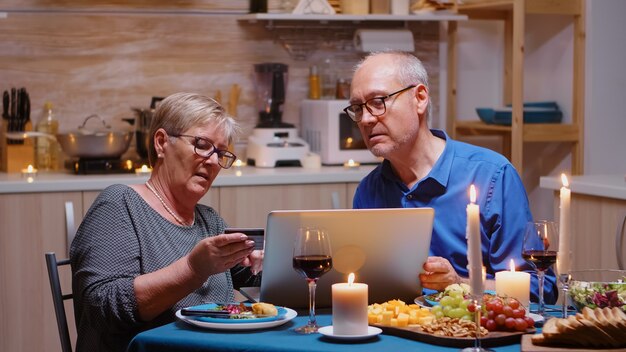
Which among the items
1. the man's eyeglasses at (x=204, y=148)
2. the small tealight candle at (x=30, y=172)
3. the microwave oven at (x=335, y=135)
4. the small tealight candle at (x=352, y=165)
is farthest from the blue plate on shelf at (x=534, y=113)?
the man's eyeglasses at (x=204, y=148)

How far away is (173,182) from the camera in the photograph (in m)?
2.50

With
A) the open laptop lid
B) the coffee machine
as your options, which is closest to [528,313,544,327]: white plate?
the open laptop lid

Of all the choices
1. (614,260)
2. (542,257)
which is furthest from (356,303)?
(614,260)

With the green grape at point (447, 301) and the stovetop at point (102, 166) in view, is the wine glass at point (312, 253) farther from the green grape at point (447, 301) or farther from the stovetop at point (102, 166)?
the stovetop at point (102, 166)

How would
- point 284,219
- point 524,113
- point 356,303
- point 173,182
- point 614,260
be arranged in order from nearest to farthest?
point 356,303
point 284,219
point 173,182
point 614,260
point 524,113

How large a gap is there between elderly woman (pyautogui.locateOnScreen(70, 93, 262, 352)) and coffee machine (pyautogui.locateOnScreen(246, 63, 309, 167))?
1.72 m

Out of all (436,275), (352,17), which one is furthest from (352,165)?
(436,275)

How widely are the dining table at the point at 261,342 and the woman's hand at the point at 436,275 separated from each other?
10.3 inches

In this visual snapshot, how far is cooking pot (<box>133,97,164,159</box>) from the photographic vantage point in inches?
169

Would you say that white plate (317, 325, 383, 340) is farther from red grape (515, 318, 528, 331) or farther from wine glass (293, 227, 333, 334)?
red grape (515, 318, 528, 331)

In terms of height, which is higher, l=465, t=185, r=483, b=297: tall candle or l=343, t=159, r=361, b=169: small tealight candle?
l=343, t=159, r=361, b=169: small tealight candle

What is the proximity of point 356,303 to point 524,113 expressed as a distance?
9.34 feet

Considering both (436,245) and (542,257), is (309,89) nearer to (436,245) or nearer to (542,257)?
(436,245)

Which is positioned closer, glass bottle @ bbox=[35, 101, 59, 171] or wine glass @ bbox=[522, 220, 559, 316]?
wine glass @ bbox=[522, 220, 559, 316]
